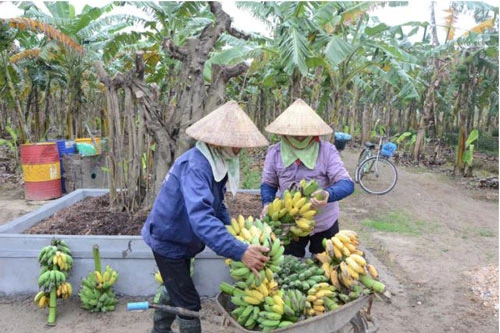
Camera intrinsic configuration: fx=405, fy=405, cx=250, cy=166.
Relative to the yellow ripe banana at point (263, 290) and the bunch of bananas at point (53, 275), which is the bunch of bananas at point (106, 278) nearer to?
the bunch of bananas at point (53, 275)

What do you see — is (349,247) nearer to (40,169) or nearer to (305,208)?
(305,208)

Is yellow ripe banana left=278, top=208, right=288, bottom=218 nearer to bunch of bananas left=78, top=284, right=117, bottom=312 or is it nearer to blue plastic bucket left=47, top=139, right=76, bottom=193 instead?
bunch of bananas left=78, top=284, right=117, bottom=312

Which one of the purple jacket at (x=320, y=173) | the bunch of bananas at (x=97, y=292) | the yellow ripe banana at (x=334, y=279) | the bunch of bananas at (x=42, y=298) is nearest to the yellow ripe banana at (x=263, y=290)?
the yellow ripe banana at (x=334, y=279)

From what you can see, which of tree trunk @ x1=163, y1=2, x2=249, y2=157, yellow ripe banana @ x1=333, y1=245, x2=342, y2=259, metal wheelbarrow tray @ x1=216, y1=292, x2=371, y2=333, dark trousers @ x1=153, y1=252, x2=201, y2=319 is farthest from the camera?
tree trunk @ x1=163, y1=2, x2=249, y2=157

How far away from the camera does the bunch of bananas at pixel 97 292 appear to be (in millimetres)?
3648

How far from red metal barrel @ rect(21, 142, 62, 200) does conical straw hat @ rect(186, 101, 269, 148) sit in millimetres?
6027

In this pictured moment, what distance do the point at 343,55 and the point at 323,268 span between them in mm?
5060

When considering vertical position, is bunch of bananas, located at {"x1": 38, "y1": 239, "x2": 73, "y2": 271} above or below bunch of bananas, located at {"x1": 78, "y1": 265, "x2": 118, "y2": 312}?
above

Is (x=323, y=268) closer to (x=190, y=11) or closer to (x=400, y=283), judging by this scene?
(x=400, y=283)

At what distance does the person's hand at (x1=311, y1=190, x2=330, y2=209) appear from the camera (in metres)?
2.94

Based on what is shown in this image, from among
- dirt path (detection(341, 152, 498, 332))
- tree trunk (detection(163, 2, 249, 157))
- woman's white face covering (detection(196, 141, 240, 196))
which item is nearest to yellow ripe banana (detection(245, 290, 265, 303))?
woman's white face covering (detection(196, 141, 240, 196))

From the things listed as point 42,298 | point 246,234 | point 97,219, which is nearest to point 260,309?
point 246,234

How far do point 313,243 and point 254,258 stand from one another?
1457 millimetres

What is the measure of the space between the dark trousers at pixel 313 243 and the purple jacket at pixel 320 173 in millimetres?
76
